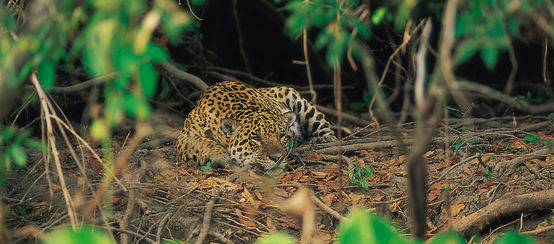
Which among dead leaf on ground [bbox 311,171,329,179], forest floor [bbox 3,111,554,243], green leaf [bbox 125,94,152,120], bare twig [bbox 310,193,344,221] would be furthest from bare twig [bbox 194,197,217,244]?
green leaf [bbox 125,94,152,120]

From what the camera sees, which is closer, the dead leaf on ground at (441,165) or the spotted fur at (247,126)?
the dead leaf on ground at (441,165)

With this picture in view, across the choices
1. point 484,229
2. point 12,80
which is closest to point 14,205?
point 12,80

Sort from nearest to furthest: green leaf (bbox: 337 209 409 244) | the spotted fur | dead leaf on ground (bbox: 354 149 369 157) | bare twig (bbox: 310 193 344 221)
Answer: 1. green leaf (bbox: 337 209 409 244)
2. bare twig (bbox: 310 193 344 221)
3. the spotted fur
4. dead leaf on ground (bbox: 354 149 369 157)

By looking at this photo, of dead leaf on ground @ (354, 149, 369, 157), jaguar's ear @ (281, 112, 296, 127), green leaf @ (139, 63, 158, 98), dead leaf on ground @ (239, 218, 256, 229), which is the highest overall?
green leaf @ (139, 63, 158, 98)

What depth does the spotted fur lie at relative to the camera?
639 cm

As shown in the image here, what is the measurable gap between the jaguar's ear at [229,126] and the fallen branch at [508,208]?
2.84m

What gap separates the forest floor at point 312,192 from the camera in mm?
4734

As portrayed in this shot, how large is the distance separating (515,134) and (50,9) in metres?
5.43

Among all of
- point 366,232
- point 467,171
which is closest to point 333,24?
point 366,232

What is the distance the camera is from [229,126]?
6.79 metres

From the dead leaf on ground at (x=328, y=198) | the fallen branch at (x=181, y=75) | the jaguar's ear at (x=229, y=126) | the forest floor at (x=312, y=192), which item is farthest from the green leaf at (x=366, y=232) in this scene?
the fallen branch at (x=181, y=75)

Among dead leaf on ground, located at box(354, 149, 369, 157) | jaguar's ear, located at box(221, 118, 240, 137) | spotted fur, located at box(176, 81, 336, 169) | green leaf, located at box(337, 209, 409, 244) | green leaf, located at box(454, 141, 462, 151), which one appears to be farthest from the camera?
jaguar's ear, located at box(221, 118, 240, 137)

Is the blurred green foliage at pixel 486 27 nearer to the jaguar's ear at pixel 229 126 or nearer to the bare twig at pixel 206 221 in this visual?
the bare twig at pixel 206 221

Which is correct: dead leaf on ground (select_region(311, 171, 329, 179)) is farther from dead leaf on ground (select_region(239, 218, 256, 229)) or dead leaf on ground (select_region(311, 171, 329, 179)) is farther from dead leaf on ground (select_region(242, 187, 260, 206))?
dead leaf on ground (select_region(239, 218, 256, 229))
